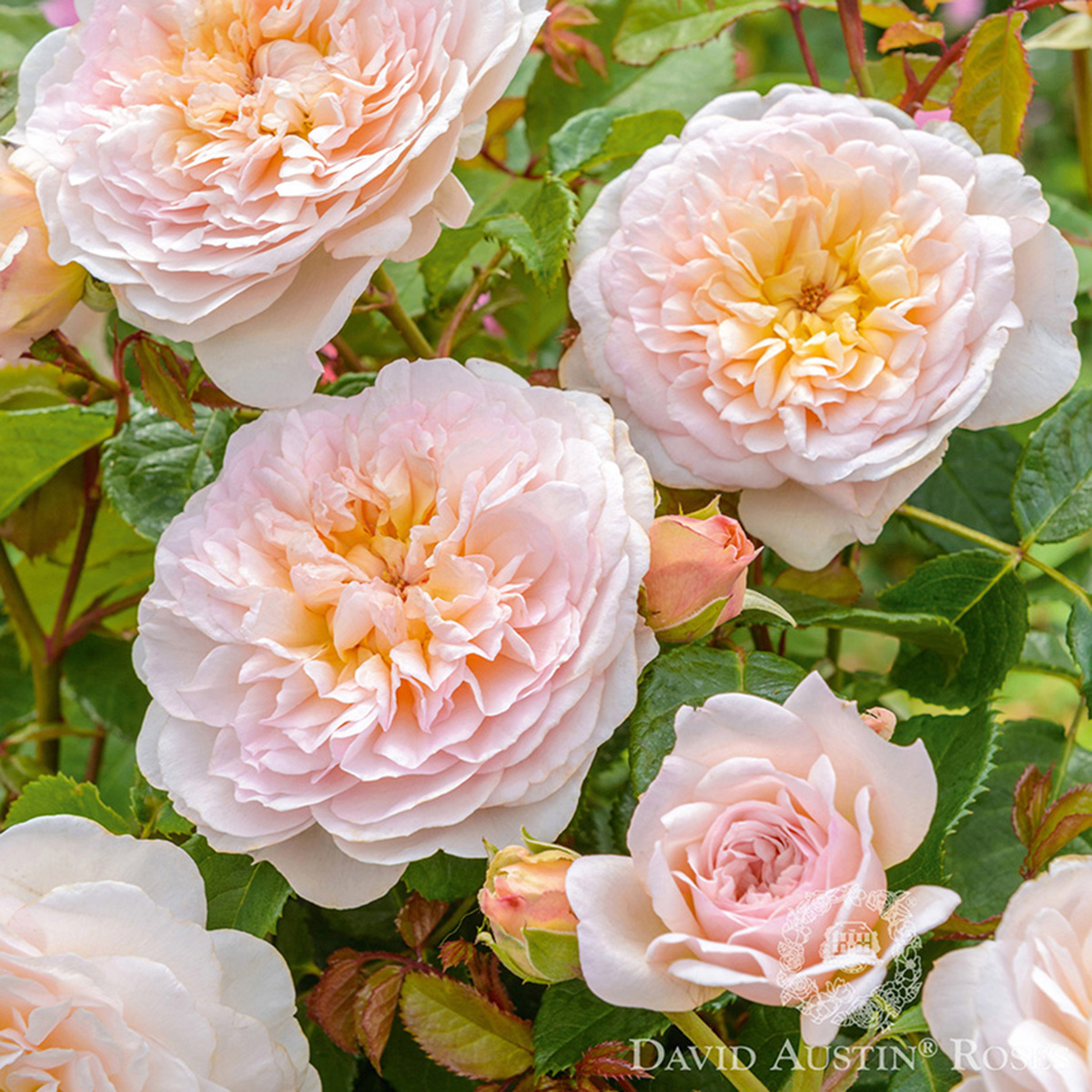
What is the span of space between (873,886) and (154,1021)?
0.19 m

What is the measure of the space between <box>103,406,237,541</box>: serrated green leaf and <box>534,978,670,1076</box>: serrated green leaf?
0.22 m

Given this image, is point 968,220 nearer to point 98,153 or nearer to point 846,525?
point 846,525

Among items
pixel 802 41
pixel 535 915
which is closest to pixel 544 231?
pixel 802 41

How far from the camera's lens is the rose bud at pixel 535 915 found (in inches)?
10.7

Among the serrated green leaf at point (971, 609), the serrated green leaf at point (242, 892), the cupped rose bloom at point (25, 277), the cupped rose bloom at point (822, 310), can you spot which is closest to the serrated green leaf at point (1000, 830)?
the serrated green leaf at point (971, 609)

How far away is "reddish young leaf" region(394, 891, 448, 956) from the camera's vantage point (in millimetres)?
366

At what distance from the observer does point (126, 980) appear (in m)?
0.31

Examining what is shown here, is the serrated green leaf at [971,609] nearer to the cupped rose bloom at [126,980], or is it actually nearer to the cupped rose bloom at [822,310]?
the cupped rose bloom at [822,310]

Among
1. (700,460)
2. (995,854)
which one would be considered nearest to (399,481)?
(700,460)

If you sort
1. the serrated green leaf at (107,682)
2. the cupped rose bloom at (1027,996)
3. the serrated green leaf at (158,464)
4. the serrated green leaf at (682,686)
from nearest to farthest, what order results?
the cupped rose bloom at (1027,996), the serrated green leaf at (682,686), the serrated green leaf at (158,464), the serrated green leaf at (107,682)

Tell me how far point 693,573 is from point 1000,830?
0.71ft

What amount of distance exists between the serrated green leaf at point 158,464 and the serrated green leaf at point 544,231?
0.44 ft

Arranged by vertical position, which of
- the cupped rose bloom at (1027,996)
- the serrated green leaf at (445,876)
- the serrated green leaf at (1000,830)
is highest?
the cupped rose bloom at (1027,996)

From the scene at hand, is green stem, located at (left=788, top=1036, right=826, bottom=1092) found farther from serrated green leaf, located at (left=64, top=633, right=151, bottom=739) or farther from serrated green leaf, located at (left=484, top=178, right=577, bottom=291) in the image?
serrated green leaf, located at (left=64, top=633, right=151, bottom=739)
